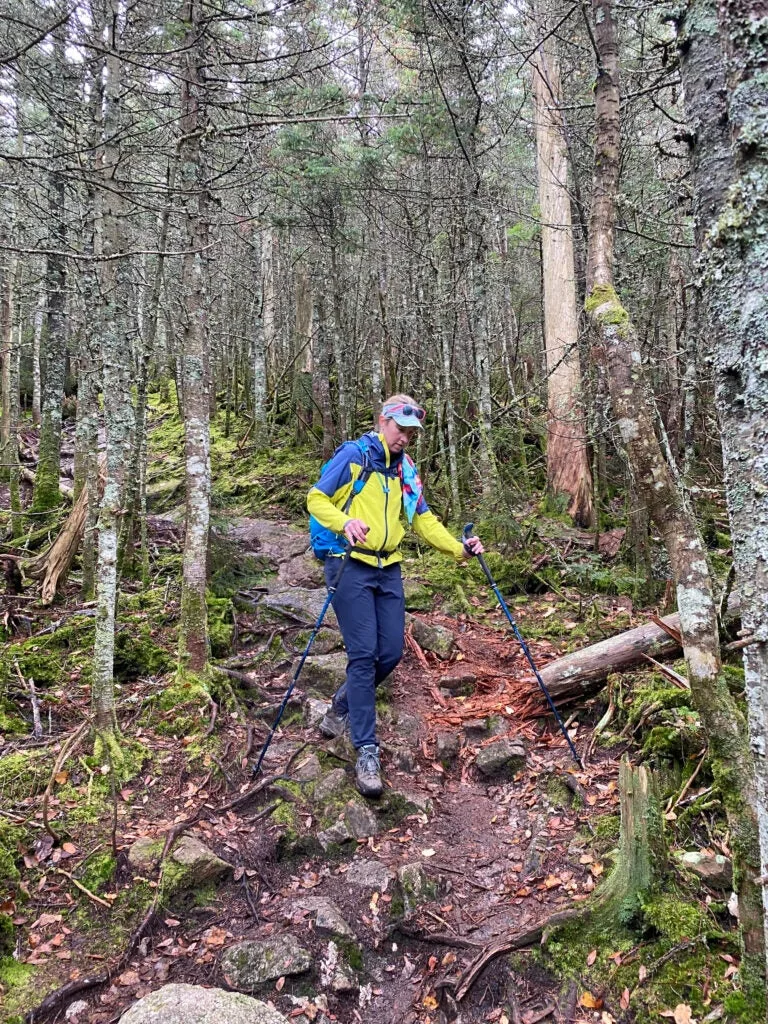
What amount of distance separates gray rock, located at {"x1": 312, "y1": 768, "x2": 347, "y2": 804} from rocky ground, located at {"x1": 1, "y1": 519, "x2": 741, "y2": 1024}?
15mm

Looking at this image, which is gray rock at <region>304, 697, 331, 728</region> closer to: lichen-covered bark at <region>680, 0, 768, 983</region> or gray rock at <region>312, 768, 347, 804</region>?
gray rock at <region>312, 768, 347, 804</region>

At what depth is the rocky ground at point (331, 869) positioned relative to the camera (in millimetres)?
3070

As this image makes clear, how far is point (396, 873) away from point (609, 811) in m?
1.37

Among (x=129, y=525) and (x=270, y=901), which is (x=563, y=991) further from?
(x=129, y=525)

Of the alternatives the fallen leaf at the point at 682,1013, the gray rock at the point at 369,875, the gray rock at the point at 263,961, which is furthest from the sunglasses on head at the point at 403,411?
the fallen leaf at the point at 682,1013

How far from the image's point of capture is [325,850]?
407 cm

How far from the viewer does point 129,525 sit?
8.03m

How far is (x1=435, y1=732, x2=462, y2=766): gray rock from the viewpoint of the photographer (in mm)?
5035

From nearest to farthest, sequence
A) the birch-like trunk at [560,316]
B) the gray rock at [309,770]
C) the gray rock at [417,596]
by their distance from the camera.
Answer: the gray rock at [309,770] < the gray rock at [417,596] < the birch-like trunk at [560,316]

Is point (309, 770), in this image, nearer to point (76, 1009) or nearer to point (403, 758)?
point (403, 758)

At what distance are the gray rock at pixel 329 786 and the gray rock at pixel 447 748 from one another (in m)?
0.83

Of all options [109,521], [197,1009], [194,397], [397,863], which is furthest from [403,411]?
[197,1009]

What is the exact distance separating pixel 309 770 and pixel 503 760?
1449 millimetres

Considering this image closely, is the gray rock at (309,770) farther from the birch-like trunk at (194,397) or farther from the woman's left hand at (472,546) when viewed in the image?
the woman's left hand at (472,546)
